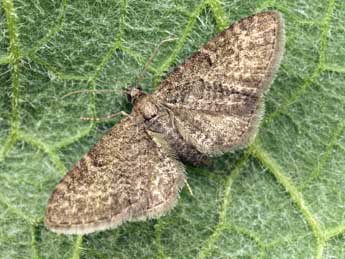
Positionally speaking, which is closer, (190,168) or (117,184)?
(117,184)

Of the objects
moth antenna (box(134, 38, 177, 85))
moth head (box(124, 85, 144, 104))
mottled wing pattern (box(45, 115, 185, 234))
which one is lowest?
mottled wing pattern (box(45, 115, 185, 234))

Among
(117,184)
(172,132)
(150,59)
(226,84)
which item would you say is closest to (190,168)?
(172,132)

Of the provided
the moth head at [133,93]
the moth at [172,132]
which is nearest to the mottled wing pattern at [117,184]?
the moth at [172,132]

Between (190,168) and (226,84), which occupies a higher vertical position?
(226,84)

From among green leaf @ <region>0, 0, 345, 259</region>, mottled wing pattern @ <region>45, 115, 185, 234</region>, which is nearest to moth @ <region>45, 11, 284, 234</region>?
mottled wing pattern @ <region>45, 115, 185, 234</region>

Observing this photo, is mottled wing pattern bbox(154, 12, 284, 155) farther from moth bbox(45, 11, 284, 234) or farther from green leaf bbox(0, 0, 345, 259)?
green leaf bbox(0, 0, 345, 259)

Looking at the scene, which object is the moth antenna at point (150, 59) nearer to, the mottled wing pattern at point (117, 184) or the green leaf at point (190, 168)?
the green leaf at point (190, 168)

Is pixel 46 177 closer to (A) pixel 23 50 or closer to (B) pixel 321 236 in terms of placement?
(A) pixel 23 50

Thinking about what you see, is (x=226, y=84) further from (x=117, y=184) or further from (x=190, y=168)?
(x=117, y=184)
